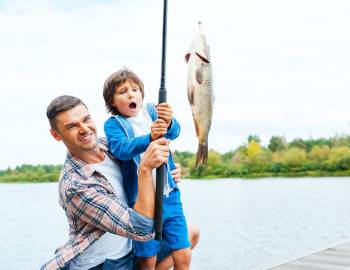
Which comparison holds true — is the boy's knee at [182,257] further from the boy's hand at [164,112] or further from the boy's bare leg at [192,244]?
the boy's hand at [164,112]

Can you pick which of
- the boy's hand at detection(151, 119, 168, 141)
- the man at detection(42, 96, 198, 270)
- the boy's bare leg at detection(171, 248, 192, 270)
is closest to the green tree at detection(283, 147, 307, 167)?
the boy's bare leg at detection(171, 248, 192, 270)

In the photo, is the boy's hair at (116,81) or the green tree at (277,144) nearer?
the boy's hair at (116,81)

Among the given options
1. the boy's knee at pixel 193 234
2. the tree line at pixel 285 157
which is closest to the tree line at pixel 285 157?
the tree line at pixel 285 157

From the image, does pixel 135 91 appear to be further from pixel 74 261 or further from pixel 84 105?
pixel 74 261

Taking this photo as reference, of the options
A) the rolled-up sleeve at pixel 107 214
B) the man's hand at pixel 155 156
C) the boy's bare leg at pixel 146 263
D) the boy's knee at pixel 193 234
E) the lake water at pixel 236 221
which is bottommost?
the lake water at pixel 236 221

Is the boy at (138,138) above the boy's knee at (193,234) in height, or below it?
above

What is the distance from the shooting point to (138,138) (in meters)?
1.63

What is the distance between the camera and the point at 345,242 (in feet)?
18.0

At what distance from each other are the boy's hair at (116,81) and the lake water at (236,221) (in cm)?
298

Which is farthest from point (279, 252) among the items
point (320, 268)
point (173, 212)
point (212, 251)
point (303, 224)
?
point (173, 212)

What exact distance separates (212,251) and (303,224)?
744cm

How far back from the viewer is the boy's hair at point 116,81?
5.68ft

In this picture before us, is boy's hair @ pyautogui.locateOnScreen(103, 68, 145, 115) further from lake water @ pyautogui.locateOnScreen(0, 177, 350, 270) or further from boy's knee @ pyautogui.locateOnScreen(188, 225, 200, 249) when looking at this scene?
lake water @ pyautogui.locateOnScreen(0, 177, 350, 270)

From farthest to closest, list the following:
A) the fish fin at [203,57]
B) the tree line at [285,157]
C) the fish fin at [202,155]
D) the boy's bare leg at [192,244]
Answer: the tree line at [285,157] < the boy's bare leg at [192,244] < the fish fin at [202,155] < the fish fin at [203,57]
